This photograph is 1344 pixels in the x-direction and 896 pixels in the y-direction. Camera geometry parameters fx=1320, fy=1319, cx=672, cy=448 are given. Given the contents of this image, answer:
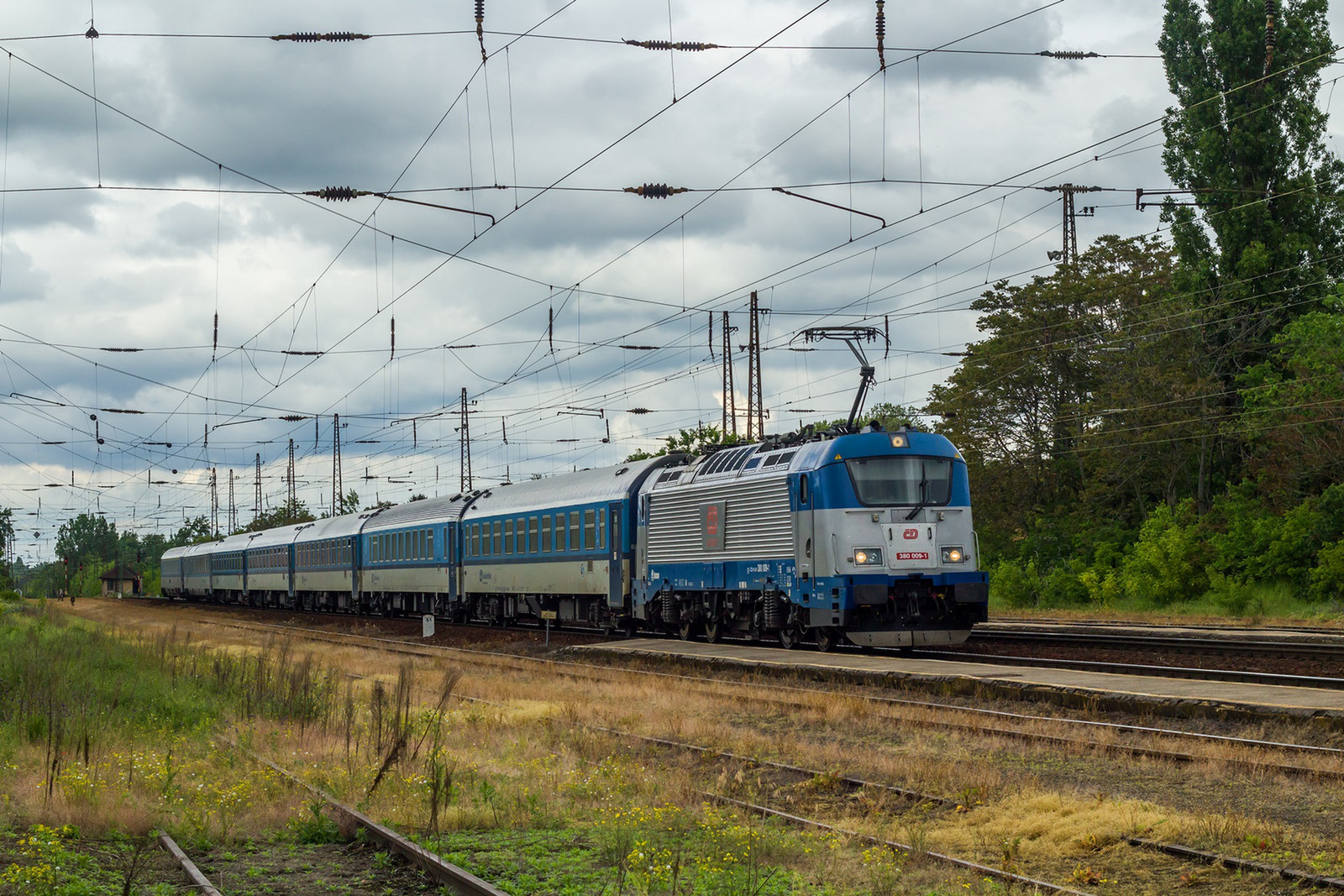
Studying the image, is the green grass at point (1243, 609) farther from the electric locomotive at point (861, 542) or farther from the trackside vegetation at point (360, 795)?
the trackside vegetation at point (360, 795)

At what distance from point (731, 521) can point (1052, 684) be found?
34.3ft

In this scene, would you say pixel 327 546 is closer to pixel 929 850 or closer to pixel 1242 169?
pixel 1242 169

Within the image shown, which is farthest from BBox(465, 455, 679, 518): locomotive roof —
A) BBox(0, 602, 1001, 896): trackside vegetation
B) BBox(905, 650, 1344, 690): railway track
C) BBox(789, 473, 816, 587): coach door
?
BBox(0, 602, 1001, 896): trackside vegetation

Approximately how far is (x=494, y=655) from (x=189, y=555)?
6809 centimetres

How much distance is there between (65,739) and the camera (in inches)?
530

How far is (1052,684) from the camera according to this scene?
16.7 metres

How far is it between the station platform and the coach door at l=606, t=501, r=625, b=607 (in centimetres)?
700

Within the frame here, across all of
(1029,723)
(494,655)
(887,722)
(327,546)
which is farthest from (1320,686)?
(327,546)

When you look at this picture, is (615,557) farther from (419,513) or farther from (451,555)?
(419,513)

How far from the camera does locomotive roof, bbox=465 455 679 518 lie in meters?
32.0

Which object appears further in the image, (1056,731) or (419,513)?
(419,513)

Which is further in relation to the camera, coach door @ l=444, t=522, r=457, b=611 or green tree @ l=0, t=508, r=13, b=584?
green tree @ l=0, t=508, r=13, b=584

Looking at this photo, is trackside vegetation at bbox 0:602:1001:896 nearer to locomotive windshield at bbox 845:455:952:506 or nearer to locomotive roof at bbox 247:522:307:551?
locomotive windshield at bbox 845:455:952:506

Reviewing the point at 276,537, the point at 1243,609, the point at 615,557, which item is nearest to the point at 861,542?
the point at 615,557
